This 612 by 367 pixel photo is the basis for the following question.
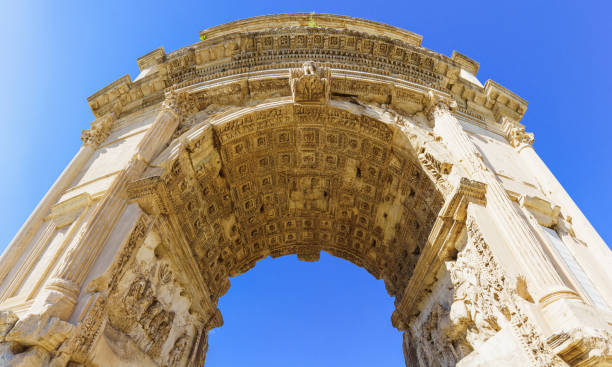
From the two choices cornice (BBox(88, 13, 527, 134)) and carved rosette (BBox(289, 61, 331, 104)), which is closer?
carved rosette (BBox(289, 61, 331, 104))

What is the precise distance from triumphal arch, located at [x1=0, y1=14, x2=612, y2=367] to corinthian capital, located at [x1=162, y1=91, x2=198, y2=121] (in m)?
0.05

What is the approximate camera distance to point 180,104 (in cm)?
917

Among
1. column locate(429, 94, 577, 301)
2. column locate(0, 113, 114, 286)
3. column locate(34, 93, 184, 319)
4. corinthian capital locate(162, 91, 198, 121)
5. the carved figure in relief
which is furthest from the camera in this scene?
corinthian capital locate(162, 91, 198, 121)

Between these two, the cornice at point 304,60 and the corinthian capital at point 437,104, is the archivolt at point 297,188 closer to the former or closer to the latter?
the corinthian capital at point 437,104

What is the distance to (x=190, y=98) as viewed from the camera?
30.7 feet

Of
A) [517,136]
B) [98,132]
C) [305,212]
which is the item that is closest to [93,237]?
[98,132]

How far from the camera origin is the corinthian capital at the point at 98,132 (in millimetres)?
8926

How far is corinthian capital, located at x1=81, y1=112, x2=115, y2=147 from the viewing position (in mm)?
8926

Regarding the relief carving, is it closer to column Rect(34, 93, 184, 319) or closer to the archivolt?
the archivolt

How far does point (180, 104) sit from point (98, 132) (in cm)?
228

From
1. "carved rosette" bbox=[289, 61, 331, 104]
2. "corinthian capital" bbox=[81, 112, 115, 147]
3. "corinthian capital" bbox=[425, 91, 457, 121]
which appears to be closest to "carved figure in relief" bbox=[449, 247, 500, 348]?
"corinthian capital" bbox=[425, 91, 457, 121]

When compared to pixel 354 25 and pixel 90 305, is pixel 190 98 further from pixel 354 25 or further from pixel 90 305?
pixel 354 25

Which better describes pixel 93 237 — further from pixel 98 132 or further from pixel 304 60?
pixel 304 60

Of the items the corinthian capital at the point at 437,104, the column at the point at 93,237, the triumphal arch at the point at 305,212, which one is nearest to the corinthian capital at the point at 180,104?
the triumphal arch at the point at 305,212
